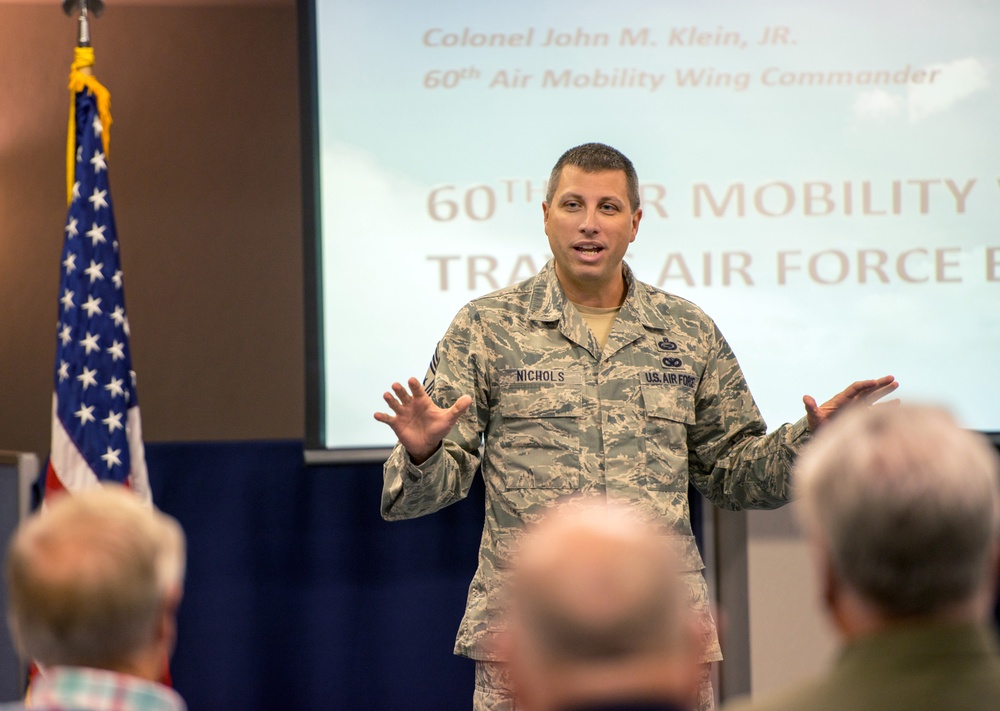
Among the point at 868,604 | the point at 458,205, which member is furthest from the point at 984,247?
the point at 868,604

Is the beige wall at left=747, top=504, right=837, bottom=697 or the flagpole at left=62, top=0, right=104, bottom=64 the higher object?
the flagpole at left=62, top=0, right=104, bottom=64

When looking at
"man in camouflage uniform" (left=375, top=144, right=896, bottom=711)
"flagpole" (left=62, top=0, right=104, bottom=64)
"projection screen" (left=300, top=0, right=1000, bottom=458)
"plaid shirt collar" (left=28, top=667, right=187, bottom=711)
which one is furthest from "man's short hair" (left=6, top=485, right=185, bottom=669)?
"flagpole" (left=62, top=0, right=104, bottom=64)

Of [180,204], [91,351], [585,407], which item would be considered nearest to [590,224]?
[585,407]

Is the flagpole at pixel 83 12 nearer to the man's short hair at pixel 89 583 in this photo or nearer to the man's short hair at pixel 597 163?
the man's short hair at pixel 597 163

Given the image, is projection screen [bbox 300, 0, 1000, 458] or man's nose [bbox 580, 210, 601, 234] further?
projection screen [bbox 300, 0, 1000, 458]

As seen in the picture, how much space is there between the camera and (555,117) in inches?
153

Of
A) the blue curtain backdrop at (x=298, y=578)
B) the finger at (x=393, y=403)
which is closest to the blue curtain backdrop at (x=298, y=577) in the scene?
the blue curtain backdrop at (x=298, y=578)

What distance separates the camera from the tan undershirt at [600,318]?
2785 millimetres

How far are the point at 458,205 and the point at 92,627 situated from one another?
2.86 m

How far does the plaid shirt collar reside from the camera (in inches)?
43.4

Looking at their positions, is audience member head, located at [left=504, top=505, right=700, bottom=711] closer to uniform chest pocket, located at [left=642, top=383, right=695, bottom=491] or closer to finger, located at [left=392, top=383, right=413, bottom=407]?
finger, located at [left=392, top=383, right=413, bottom=407]

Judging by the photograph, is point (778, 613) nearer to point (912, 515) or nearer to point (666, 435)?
point (666, 435)

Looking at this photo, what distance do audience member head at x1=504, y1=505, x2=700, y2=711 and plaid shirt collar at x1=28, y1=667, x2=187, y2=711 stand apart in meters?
0.41

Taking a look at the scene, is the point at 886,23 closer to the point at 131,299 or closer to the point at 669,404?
the point at 669,404
